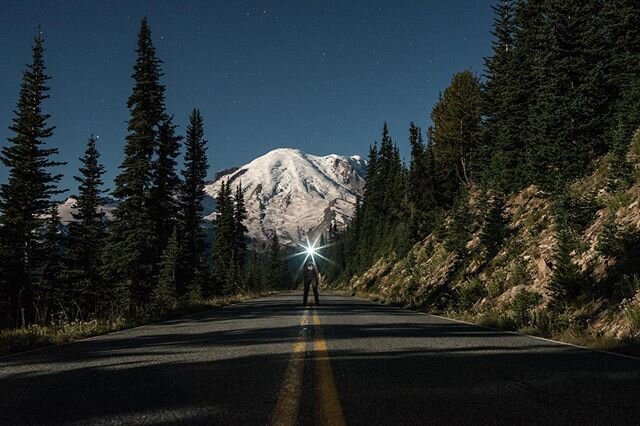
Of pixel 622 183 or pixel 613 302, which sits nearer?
pixel 613 302

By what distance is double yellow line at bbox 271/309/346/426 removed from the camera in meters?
3.26

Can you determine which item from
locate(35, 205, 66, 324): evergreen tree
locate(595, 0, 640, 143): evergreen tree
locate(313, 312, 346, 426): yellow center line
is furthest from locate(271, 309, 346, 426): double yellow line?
locate(35, 205, 66, 324): evergreen tree

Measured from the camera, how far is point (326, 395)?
390 cm

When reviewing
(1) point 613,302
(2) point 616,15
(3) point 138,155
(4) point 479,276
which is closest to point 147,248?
(3) point 138,155

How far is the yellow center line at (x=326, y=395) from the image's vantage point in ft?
10.6

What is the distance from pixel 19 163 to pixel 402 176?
51515 millimetres

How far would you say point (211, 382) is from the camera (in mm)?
4555

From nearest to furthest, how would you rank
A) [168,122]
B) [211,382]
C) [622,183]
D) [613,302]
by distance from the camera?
[211,382], [613,302], [622,183], [168,122]

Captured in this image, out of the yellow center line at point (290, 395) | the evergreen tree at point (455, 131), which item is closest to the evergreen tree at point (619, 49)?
the yellow center line at point (290, 395)

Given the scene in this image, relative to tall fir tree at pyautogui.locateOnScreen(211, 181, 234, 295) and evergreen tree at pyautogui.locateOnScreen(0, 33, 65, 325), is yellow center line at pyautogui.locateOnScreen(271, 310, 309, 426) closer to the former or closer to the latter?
evergreen tree at pyautogui.locateOnScreen(0, 33, 65, 325)

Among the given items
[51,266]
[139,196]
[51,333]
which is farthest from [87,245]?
[51,333]

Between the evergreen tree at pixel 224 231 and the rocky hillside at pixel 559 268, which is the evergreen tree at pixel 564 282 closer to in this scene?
the rocky hillside at pixel 559 268

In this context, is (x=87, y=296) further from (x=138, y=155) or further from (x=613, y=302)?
(x=613, y=302)

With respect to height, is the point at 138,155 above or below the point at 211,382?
above
